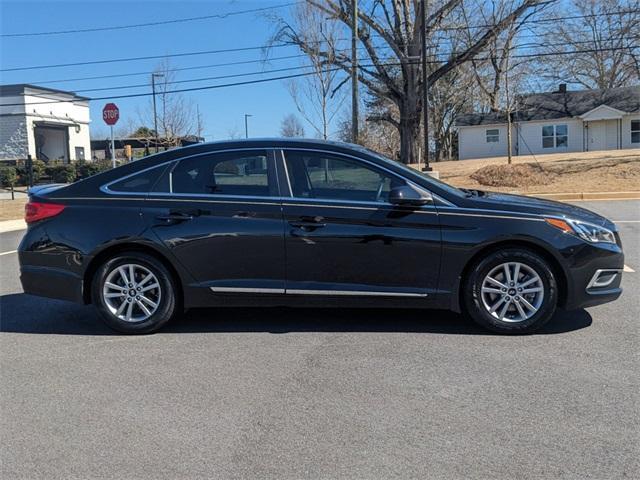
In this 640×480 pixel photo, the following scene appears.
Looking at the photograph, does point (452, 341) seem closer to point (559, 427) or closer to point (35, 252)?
point (559, 427)

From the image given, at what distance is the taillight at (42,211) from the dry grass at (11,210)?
13.5 m

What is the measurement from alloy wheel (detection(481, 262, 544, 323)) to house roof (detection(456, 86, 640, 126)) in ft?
125

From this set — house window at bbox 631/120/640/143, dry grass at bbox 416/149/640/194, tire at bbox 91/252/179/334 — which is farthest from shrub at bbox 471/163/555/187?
house window at bbox 631/120/640/143

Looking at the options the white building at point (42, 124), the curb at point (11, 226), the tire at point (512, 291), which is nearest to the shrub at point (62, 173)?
the white building at point (42, 124)

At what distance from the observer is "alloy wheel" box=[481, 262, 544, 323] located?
4.85 meters

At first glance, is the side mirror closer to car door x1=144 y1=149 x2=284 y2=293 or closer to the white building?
car door x1=144 y1=149 x2=284 y2=293

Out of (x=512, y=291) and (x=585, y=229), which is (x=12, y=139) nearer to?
(x=512, y=291)

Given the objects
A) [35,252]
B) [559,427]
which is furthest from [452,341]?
[35,252]

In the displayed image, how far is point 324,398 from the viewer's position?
3.80 m

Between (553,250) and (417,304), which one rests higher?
(553,250)

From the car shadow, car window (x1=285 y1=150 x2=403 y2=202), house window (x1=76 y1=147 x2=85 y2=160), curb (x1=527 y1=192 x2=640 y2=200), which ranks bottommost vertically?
the car shadow

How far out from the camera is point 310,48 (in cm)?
2808

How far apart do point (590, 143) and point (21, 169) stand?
37617 mm

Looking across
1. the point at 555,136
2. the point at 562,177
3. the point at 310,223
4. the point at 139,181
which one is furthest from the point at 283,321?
the point at 555,136
